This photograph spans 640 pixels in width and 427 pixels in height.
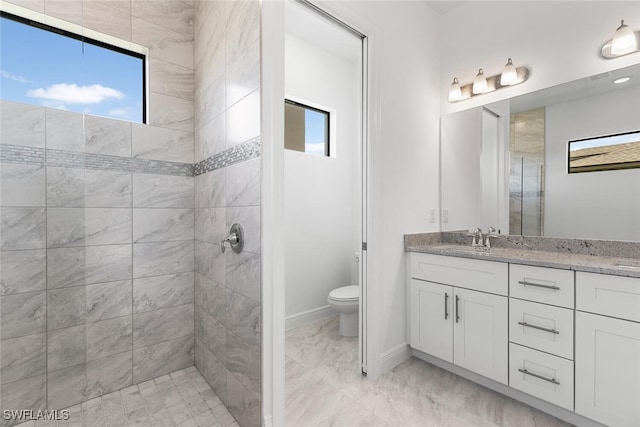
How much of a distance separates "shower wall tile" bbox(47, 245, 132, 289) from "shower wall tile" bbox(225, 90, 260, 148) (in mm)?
998

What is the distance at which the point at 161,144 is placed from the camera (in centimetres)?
203

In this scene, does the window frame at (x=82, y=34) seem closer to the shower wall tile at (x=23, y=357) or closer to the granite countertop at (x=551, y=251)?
the shower wall tile at (x=23, y=357)

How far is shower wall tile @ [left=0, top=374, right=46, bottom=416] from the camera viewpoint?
4.68ft

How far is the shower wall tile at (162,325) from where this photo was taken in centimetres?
195

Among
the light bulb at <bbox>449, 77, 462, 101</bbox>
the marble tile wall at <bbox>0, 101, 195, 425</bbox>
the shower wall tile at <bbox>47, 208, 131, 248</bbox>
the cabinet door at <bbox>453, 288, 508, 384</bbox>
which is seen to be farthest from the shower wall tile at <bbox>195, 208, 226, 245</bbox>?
the light bulb at <bbox>449, 77, 462, 101</bbox>

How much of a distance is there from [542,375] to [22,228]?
2.65m

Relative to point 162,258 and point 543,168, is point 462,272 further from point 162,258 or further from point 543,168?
point 162,258

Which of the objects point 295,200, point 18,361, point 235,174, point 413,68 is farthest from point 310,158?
point 18,361

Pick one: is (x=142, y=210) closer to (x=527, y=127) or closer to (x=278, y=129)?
(x=278, y=129)

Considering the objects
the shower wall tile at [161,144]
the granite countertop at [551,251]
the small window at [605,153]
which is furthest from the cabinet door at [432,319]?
the shower wall tile at [161,144]

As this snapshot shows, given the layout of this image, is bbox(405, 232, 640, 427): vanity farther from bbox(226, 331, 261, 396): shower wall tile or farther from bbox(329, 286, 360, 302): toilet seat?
bbox(226, 331, 261, 396): shower wall tile

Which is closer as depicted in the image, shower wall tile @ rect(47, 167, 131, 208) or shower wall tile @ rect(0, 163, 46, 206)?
shower wall tile @ rect(0, 163, 46, 206)

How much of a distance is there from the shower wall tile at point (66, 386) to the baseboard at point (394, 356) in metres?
1.80

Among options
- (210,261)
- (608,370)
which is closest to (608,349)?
(608,370)
